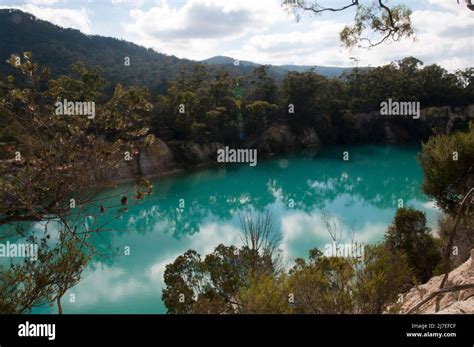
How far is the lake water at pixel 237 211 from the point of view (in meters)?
12.4

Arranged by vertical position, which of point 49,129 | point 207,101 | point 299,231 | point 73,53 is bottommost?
point 299,231

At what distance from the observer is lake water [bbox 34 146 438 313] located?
1237 centimetres

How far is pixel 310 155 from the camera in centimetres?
3325

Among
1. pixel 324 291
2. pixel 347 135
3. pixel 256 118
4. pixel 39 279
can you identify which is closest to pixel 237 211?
pixel 256 118

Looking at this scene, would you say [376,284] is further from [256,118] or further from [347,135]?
[347,135]

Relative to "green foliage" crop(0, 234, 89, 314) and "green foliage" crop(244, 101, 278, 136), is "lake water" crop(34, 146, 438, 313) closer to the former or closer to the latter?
"green foliage" crop(0, 234, 89, 314)

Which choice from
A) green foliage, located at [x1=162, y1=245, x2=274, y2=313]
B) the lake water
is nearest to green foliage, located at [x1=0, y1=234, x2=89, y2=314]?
the lake water

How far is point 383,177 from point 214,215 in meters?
11.9

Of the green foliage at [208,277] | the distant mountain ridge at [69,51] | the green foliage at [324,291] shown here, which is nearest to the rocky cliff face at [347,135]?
the distant mountain ridge at [69,51]

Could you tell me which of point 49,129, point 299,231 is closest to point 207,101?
point 299,231

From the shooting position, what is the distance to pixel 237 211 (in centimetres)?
2003

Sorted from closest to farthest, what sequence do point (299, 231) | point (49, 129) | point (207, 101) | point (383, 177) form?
point (49, 129) < point (299, 231) < point (383, 177) < point (207, 101)

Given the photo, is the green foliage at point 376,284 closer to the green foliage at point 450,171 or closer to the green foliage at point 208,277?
the green foliage at point 208,277
